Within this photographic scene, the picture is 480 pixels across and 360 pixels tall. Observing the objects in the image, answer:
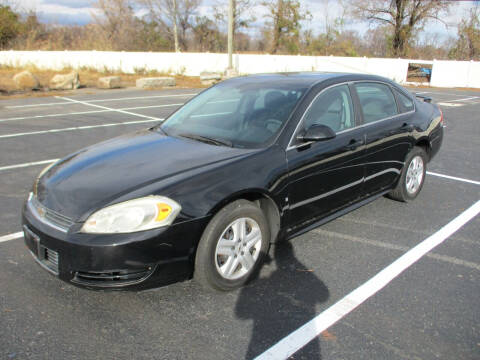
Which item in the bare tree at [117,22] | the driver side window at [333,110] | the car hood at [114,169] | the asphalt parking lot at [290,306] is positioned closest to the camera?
the asphalt parking lot at [290,306]

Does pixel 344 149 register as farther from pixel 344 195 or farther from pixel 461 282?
pixel 461 282

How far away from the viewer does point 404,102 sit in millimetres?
5039

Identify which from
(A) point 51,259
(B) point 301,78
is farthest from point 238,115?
(A) point 51,259

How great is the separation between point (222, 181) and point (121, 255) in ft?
2.79

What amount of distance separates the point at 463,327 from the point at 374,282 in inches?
27.9

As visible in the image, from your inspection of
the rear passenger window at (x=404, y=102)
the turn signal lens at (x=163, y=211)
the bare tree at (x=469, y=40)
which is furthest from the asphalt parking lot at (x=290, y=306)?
the bare tree at (x=469, y=40)

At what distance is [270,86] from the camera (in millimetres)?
4180

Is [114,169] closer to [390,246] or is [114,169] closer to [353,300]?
[353,300]

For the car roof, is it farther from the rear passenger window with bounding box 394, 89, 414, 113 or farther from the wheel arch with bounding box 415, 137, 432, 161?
the wheel arch with bounding box 415, 137, 432, 161

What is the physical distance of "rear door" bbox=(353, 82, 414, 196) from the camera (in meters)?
4.33

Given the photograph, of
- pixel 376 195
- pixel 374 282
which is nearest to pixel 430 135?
pixel 376 195

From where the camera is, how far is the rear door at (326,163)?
357 centimetres

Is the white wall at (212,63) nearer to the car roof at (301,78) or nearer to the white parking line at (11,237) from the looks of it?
the car roof at (301,78)

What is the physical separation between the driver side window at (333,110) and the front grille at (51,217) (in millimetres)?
2038
